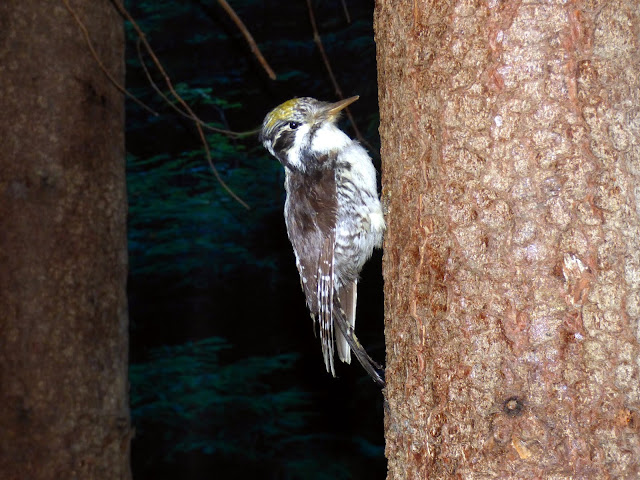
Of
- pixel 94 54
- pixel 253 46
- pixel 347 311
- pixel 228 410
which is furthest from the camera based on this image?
pixel 228 410

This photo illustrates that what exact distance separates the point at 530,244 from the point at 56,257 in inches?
70.7

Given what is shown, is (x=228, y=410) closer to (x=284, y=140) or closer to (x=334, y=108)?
(x=284, y=140)

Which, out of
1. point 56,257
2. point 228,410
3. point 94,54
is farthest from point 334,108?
point 228,410

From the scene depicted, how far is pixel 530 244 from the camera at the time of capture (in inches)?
43.0

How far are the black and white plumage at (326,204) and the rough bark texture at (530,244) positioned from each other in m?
0.84

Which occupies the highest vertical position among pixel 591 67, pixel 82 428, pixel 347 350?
pixel 591 67

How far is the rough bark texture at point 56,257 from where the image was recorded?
229cm

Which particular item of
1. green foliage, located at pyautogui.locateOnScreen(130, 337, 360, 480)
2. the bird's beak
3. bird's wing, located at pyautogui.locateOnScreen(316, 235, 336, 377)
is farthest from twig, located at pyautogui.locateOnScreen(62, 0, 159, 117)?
green foliage, located at pyautogui.locateOnScreen(130, 337, 360, 480)

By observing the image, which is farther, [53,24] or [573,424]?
[53,24]

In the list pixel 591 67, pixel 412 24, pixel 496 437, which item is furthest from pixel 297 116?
pixel 496 437

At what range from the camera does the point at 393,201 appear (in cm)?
133

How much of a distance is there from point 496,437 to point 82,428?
176 centimetres

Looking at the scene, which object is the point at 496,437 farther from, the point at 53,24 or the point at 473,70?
the point at 53,24

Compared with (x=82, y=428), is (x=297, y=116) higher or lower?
higher
